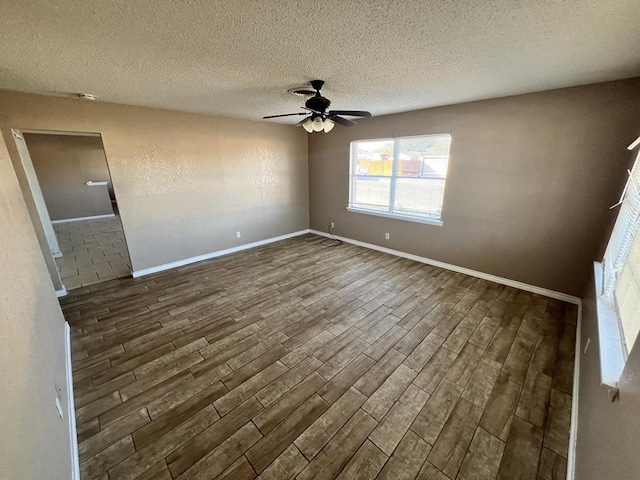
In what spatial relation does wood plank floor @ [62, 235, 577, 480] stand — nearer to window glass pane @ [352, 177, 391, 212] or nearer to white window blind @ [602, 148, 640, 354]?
white window blind @ [602, 148, 640, 354]

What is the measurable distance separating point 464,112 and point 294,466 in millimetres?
4257

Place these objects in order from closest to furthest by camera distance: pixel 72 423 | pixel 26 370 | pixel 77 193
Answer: pixel 26 370 < pixel 72 423 < pixel 77 193

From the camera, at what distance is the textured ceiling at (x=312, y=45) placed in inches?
52.7

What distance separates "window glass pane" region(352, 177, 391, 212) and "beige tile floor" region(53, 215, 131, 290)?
4.27 m

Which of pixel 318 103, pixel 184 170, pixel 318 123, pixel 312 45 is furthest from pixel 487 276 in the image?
pixel 184 170

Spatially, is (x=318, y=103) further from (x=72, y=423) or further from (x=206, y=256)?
(x=206, y=256)

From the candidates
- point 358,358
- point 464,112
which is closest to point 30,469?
point 358,358

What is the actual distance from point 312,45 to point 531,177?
3.04 meters

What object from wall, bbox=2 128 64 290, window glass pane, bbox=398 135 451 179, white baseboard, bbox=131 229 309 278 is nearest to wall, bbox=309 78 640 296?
window glass pane, bbox=398 135 451 179

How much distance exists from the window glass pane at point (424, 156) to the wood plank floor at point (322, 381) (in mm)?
1824

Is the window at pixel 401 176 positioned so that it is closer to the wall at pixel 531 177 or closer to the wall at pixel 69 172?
the wall at pixel 531 177

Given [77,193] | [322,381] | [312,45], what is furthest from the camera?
[77,193]

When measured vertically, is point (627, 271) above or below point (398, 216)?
above

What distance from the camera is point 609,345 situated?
54.6 inches
